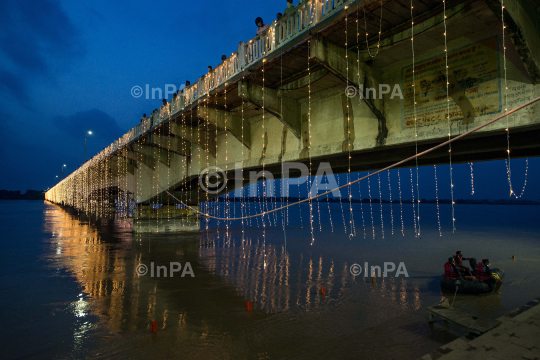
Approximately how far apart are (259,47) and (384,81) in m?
4.22

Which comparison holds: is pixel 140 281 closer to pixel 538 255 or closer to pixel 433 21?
pixel 433 21

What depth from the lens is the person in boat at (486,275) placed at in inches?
359

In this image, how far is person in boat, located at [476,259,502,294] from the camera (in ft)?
29.9

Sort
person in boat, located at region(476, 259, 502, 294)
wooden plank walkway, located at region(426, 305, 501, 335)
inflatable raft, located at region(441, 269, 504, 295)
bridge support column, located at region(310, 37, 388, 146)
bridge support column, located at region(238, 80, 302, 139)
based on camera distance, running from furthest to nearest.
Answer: bridge support column, located at region(238, 80, 302, 139) < person in boat, located at region(476, 259, 502, 294) < inflatable raft, located at region(441, 269, 504, 295) < bridge support column, located at region(310, 37, 388, 146) < wooden plank walkway, located at region(426, 305, 501, 335)

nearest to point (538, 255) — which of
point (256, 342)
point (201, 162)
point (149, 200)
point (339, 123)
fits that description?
point (339, 123)

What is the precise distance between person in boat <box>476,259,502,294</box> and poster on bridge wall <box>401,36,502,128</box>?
511 centimetres

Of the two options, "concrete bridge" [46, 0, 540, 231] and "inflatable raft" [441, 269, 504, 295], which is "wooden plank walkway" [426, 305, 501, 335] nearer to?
"inflatable raft" [441, 269, 504, 295]

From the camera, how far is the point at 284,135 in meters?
12.1

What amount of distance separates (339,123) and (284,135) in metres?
2.84

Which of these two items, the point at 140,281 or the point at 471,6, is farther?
the point at 140,281

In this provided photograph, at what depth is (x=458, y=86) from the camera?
277 inches

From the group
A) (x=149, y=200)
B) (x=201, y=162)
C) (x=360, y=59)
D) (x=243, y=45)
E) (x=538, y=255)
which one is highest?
(x=243, y=45)

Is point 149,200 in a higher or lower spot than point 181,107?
lower

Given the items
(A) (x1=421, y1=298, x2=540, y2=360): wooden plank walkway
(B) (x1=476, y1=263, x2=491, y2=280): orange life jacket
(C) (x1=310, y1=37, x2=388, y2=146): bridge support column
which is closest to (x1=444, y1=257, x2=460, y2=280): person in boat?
(B) (x1=476, y1=263, x2=491, y2=280): orange life jacket
